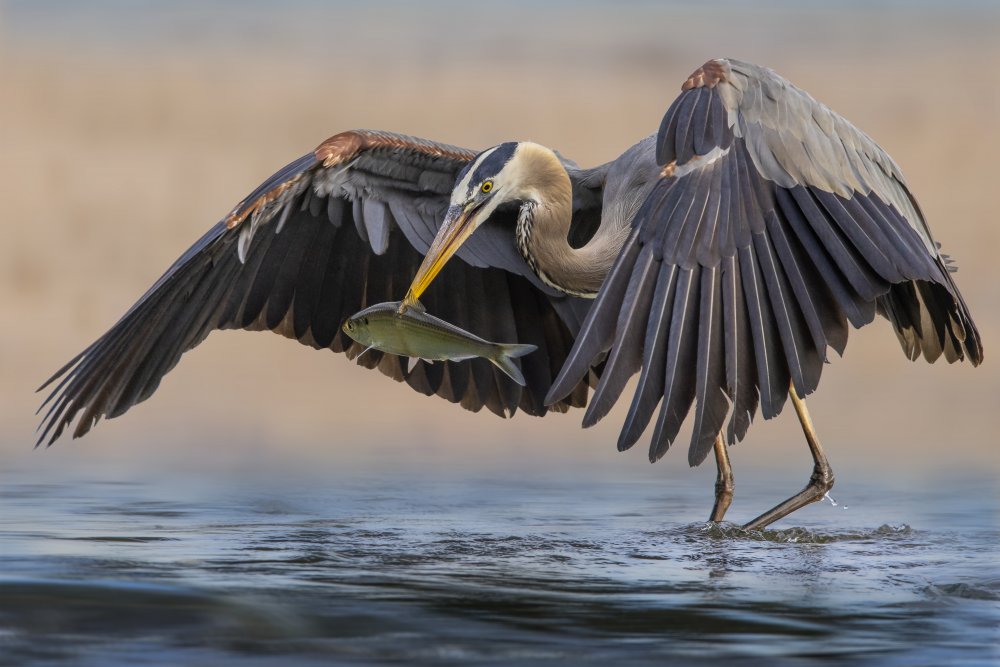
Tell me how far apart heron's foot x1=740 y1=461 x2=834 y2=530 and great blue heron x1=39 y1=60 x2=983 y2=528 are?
0.06 ft

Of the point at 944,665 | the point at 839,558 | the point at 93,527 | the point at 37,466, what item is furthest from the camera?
the point at 37,466

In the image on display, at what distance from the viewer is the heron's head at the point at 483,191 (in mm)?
8680

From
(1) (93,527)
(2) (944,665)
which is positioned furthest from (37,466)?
(2) (944,665)

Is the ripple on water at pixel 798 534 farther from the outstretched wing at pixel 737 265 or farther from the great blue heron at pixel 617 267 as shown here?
the outstretched wing at pixel 737 265

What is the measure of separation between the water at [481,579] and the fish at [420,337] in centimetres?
96

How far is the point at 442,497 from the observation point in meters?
10.3

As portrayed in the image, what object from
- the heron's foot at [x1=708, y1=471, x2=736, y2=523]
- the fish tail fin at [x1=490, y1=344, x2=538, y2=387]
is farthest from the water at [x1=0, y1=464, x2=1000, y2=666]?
the fish tail fin at [x1=490, y1=344, x2=538, y2=387]

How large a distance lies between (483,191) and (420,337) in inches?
51.4

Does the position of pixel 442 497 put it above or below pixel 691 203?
below

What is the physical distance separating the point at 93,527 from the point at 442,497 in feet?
7.98

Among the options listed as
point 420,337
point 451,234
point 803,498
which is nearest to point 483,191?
point 451,234

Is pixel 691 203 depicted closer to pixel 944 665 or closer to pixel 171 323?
pixel 944 665

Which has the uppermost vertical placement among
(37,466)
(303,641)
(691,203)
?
(691,203)

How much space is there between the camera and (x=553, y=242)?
9.14 m
